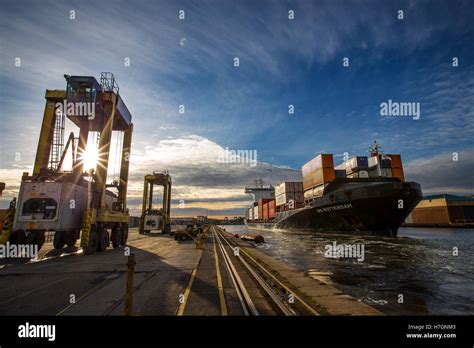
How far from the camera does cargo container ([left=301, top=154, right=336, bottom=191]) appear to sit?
132ft

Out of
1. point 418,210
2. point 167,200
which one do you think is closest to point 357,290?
point 167,200

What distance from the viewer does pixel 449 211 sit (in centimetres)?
6881

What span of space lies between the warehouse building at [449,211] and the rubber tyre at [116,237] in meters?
Result: 82.3

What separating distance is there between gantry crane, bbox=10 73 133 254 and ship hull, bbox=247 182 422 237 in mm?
27343

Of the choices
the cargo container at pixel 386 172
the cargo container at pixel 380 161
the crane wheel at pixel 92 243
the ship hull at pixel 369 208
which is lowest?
the crane wheel at pixel 92 243

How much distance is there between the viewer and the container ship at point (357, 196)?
28422mm

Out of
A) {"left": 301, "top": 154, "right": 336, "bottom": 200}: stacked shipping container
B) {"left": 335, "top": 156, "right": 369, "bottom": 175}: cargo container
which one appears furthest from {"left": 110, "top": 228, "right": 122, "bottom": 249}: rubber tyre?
{"left": 335, "top": 156, "right": 369, "bottom": 175}: cargo container

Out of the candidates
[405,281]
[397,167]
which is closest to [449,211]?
[397,167]

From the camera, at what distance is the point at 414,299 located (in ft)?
27.0

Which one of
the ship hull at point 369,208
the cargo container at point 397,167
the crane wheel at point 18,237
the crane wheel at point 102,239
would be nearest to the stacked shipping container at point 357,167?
the cargo container at point 397,167

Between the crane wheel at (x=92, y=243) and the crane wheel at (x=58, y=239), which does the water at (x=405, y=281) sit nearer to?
the crane wheel at (x=92, y=243)

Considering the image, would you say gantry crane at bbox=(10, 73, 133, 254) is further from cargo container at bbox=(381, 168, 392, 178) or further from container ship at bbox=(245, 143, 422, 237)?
cargo container at bbox=(381, 168, 392, 178)

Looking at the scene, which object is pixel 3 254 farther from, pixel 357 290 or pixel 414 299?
pixel 414 299

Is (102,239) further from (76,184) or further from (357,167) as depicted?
(357,167)
